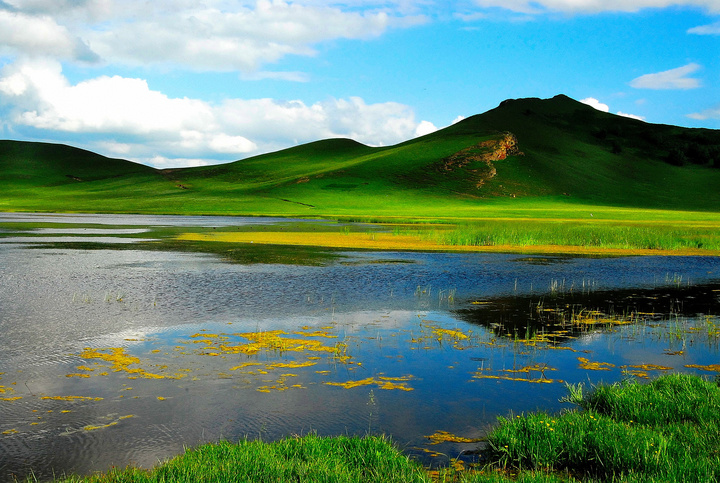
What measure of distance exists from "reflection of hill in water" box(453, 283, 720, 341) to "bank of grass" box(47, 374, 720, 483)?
24.7 feet

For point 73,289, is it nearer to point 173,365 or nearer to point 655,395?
point 173,365

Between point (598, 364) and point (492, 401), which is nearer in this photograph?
point (492, 401)

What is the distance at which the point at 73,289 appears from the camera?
24828 mm

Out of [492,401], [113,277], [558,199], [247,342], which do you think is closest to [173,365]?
[247,342]

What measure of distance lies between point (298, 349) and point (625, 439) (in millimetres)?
9025

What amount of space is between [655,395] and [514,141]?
188038 mm

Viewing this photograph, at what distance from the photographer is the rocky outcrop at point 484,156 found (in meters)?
167

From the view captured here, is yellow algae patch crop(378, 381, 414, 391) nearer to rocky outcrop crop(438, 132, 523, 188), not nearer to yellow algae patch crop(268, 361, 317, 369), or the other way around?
yellow algae patch crop(268, 361, 317, 369)

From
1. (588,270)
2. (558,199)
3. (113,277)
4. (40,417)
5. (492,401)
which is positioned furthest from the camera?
(558,199)

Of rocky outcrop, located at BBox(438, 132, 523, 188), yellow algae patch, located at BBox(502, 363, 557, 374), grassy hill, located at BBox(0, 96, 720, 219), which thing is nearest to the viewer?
yellow algae patch, located at BBox(502, 363, 557, 374)

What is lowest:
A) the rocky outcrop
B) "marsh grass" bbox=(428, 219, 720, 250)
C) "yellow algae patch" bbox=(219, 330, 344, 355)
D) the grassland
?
"yellow algae patch" bbox=(219, 330, 344, 355)

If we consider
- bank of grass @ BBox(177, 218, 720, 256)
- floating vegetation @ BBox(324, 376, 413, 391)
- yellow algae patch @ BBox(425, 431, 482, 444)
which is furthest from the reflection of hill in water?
bank of grass @ BBox(177, 218, 720, 256)

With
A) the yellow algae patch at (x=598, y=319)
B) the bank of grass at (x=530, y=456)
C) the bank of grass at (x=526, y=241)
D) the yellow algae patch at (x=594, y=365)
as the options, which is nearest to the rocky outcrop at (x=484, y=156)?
the bank of grass at (x=526, y=241)

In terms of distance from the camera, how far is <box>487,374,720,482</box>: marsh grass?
25.8 ft
